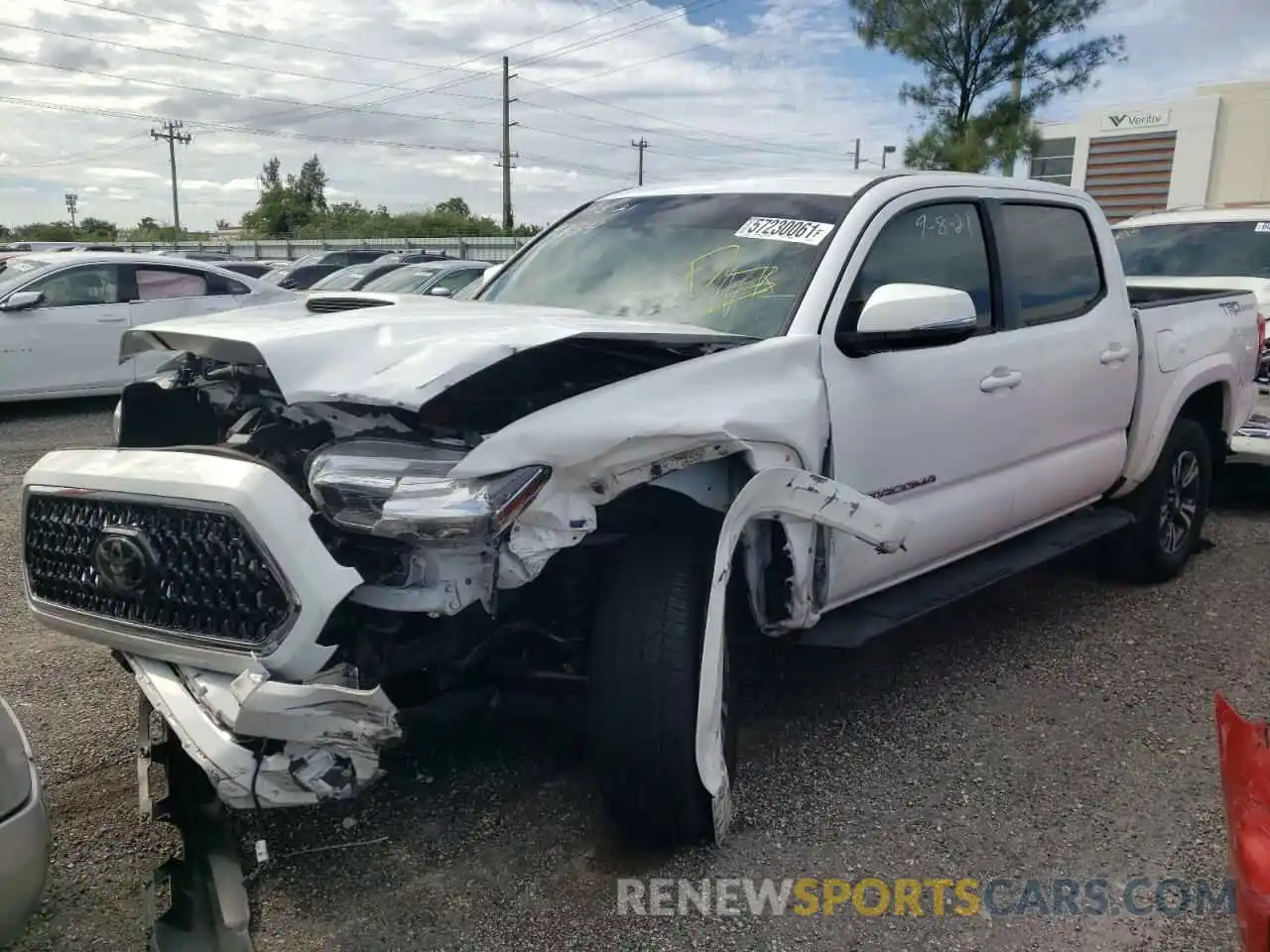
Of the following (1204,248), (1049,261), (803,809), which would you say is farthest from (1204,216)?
(803,809)

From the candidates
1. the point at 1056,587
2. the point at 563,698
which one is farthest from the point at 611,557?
the point at 1056,587

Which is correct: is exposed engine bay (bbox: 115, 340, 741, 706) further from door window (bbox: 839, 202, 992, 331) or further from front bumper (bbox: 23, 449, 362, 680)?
door window (bbox: 839, 202, 992, 331)

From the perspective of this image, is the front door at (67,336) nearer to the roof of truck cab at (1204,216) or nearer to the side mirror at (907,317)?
the side mirror at (907,317)

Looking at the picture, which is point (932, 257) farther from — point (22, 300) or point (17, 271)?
point (17, 271)

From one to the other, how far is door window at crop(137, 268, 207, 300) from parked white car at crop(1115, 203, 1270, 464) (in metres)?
8.78

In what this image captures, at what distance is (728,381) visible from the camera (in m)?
2.84

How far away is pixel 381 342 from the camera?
103 inches

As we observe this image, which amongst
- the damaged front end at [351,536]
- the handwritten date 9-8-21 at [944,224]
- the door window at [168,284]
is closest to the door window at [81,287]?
the door window at [168,284]

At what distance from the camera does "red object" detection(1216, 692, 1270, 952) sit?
1754 mm

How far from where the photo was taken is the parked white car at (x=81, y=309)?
31.3 feet

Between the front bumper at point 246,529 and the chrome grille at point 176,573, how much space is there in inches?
0.8

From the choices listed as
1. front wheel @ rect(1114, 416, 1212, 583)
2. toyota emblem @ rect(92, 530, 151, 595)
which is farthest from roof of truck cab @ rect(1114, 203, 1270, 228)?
toyota emblem @ rect(92, 530, 151, 595)

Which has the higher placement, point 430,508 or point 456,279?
point 430,508

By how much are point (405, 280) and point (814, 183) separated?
12165 mm
